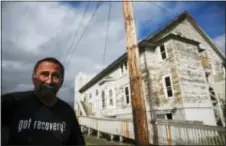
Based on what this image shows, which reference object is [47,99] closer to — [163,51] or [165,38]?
[165,38]

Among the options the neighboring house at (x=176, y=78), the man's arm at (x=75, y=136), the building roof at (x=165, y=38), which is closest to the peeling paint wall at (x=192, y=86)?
the neighboring house at (x=176, y=78)

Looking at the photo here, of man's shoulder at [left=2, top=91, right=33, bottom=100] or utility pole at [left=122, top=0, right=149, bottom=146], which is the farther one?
utility pole at [left=122, top=0, right=149, bottom=146]

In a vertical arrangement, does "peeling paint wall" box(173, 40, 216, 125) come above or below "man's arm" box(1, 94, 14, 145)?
above

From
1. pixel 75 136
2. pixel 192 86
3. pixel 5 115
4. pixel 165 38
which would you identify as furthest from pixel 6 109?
pixel 165 38

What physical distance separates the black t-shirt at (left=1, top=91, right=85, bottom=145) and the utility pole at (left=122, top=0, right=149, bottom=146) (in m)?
2.94

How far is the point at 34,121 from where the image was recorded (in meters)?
1.24

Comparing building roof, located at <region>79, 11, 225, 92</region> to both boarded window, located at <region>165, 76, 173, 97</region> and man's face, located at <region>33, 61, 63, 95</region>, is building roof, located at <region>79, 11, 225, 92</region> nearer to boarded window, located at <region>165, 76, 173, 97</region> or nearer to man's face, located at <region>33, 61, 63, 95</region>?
boarded window, located at <region>165, 76, 173, 97</region>

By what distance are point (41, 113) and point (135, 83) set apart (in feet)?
10.9

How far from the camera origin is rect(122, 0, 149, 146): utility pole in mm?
4148

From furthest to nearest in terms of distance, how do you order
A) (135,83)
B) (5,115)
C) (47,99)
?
(135,83)
(47,99)
(5,115)

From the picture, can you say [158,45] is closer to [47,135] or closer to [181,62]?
[181,62]

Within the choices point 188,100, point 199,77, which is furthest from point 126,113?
point 199,77

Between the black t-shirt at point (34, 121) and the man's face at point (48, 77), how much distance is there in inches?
4.3

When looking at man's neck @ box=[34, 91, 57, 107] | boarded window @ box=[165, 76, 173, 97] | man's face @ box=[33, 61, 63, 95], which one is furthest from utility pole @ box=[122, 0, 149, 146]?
boarded window @ box=[165, 76, 173, 97]
